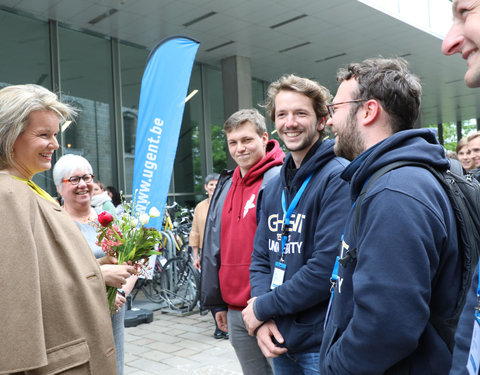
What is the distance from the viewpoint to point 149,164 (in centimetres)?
518

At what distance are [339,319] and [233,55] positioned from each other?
36.2 ft

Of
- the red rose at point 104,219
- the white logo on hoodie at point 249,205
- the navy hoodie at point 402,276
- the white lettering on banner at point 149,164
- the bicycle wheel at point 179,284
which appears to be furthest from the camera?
the bicycle wheel at point 179,284

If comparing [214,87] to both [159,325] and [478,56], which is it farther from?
[478,56]

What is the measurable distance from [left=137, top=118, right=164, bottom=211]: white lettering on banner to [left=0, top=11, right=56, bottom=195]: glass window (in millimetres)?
4359

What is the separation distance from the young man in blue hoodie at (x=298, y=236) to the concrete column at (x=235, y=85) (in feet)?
29.8

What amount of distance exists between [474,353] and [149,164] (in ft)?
15.2

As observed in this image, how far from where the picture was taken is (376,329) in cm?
123

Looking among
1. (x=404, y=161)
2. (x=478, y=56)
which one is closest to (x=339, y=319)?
(x=404, y=161)

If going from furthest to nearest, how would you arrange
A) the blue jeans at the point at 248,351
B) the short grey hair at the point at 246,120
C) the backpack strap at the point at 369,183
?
the short grey hair at the point at 246,120, the blue jeans at the point at 248,351, the backpack strap at the point at 369,183

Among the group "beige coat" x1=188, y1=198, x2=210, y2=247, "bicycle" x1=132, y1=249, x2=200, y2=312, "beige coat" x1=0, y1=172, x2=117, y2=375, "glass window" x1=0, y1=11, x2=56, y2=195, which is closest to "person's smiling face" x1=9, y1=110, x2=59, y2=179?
"beige coat" x1=0, y1=172, x2=117, y2=375

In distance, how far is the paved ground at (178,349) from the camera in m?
4.32

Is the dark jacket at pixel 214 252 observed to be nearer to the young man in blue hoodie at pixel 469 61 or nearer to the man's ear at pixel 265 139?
the man's ear at pixel 265 139

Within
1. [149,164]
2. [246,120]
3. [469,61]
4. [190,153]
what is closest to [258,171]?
[246,120]

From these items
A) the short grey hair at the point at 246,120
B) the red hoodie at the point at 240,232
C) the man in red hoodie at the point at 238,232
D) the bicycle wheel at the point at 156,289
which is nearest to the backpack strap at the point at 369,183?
the man in red hoodie at the point at 238,232
